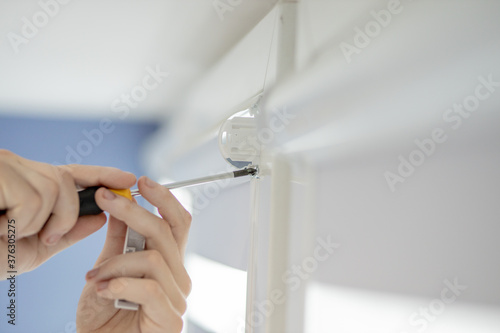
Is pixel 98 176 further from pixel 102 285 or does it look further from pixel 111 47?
pixel 111 47

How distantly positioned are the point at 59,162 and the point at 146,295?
76.4 inches

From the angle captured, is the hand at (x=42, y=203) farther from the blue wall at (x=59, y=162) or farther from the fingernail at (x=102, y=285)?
the blue wall at (x=59, y=162)

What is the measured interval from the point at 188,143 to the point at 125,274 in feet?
3.64

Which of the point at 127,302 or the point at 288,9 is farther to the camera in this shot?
the point at 288,9

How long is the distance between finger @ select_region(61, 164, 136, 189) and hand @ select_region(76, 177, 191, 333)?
2cm

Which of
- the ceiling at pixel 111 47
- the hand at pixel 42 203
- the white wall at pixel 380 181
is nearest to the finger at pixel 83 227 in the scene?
the hand at pixel 42 203

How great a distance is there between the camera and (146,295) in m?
0.61

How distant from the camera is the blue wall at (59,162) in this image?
7.34ft

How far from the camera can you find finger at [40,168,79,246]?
1.86 feet

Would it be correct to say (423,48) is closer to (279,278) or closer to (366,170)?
(366,170)

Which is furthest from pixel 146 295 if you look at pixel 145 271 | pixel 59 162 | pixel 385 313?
pixel 59 162

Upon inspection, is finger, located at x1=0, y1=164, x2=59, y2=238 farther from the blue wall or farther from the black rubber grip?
the blue wall

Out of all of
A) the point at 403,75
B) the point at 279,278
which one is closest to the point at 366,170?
the point at 403,75

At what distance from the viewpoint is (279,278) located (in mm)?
821
